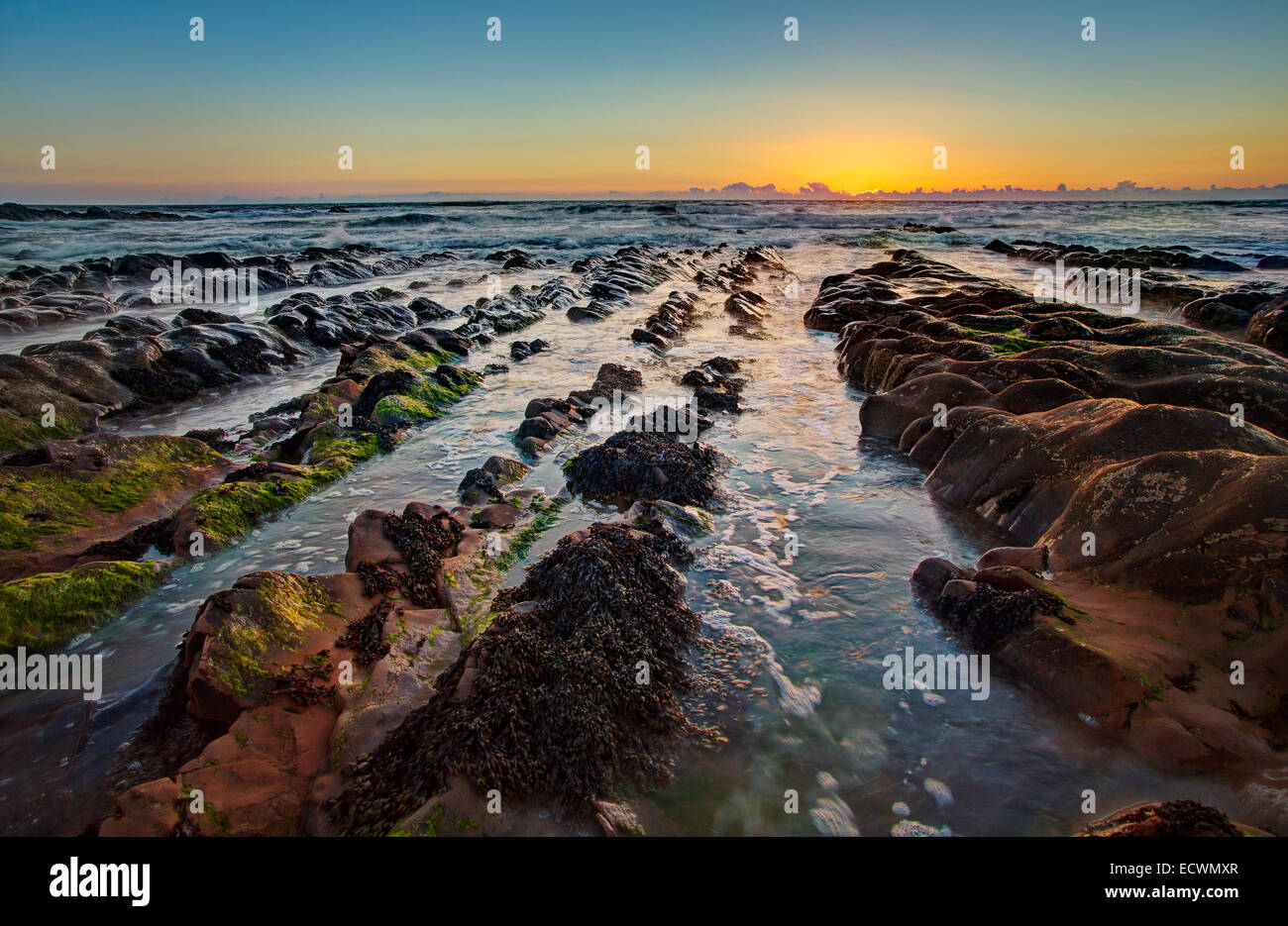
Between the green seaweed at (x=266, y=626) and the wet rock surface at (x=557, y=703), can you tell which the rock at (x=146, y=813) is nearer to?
the wet rock surface at (x=557, y=703)

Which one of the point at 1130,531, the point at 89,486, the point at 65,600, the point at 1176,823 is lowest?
the point at 1176,823

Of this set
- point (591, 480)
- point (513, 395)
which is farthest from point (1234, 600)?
point (513, 395)

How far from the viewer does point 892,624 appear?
5.09m

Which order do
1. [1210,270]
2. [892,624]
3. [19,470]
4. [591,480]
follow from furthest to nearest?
[1210,270] < [591,480] < [19,470] < [892,624]

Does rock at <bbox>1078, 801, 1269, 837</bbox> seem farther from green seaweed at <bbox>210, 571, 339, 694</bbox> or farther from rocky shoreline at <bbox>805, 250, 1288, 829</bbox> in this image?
green seaweed at <bbox>210, 571, 339, 694</bbox>

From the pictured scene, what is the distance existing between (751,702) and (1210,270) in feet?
122

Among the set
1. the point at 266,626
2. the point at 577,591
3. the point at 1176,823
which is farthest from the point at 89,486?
the point at 1176,823

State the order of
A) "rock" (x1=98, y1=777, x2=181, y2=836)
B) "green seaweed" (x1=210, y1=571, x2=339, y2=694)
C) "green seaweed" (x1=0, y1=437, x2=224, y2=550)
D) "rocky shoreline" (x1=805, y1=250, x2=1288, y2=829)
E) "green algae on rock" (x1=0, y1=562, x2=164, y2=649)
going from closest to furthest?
"rock" (x1=98, y1=777, x2=181, y2=836) < "rocky shoreline" (x1=805, y1=250, x2=1288, y2=829) < "green seaweed" (x1=210, y1=571, x2=339, y2=694) < "green algae on rock" (x1=0, y1=562, x2=164, y2=649) < "green seaweed" (x1=0, y1=437, x2=224, y2=550)

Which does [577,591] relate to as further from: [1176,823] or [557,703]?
[1176,823]

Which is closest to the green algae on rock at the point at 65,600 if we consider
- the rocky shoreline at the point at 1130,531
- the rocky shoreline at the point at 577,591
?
the rocky shoreline at the point at 577,591

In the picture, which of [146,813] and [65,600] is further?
[65,600]

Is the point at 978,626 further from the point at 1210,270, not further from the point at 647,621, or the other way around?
the point at 1210,270

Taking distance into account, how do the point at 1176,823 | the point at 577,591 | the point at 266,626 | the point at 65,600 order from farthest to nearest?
the point at 65,600 < the point at 577,591 < the point at 266,626 < the point at 1176,823

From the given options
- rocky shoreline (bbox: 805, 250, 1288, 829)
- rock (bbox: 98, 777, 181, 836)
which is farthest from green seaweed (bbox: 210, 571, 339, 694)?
rocky shoreline (bbox: 805, 250, 1288, 829)
